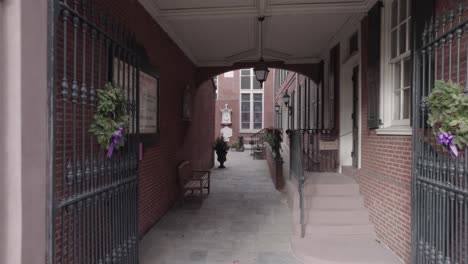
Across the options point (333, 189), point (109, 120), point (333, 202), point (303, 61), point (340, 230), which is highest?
point (303, 61)

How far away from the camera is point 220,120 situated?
25094 millimetres

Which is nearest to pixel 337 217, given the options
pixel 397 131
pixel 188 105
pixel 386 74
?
pixel 397 131

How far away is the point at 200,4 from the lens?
14.4ft

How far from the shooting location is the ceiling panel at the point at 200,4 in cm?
433

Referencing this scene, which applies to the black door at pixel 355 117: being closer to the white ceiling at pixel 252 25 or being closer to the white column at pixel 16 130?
the white ceiling at pixel 252 25

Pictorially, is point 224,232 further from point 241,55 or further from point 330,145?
point 241,55

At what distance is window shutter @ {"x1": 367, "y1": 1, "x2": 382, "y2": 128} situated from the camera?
4.02 meters

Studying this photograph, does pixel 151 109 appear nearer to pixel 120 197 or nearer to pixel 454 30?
pixel 120 197

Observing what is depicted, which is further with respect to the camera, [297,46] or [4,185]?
[297,46]

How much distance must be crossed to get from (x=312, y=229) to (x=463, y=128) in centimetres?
269

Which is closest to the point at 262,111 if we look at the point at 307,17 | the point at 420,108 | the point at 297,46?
the point at 297,46

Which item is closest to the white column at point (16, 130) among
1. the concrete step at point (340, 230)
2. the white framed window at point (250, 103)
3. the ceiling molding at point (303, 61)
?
the concrete step at point (340, 230)

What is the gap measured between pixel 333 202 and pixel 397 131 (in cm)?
164

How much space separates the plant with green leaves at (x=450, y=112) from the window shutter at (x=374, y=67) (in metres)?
1.83
